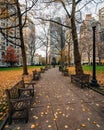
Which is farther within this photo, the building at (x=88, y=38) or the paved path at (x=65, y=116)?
the building at (x=88, y=38)

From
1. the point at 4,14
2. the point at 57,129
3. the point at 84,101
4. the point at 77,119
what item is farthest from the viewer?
the point at 4,14

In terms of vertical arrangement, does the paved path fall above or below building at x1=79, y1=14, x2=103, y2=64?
below

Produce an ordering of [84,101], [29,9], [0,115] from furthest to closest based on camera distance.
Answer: [29,9], [84,101], [0,115]

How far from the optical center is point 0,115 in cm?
592

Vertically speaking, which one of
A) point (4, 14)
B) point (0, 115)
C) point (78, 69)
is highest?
point (4, 14)

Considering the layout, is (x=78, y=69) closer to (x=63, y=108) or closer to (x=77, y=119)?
(x=63, y=108)

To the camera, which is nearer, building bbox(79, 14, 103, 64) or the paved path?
the paved path

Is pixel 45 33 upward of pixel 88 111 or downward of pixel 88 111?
upward

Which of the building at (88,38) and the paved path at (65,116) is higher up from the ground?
the building at (88,38)

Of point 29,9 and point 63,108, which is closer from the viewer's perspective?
point 63,108

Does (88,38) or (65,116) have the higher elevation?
(88,38)

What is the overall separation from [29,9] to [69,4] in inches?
219

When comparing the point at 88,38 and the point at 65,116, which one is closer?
the point at 65,116

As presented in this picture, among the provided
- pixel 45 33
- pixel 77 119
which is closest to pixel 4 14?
pixel 77 119
